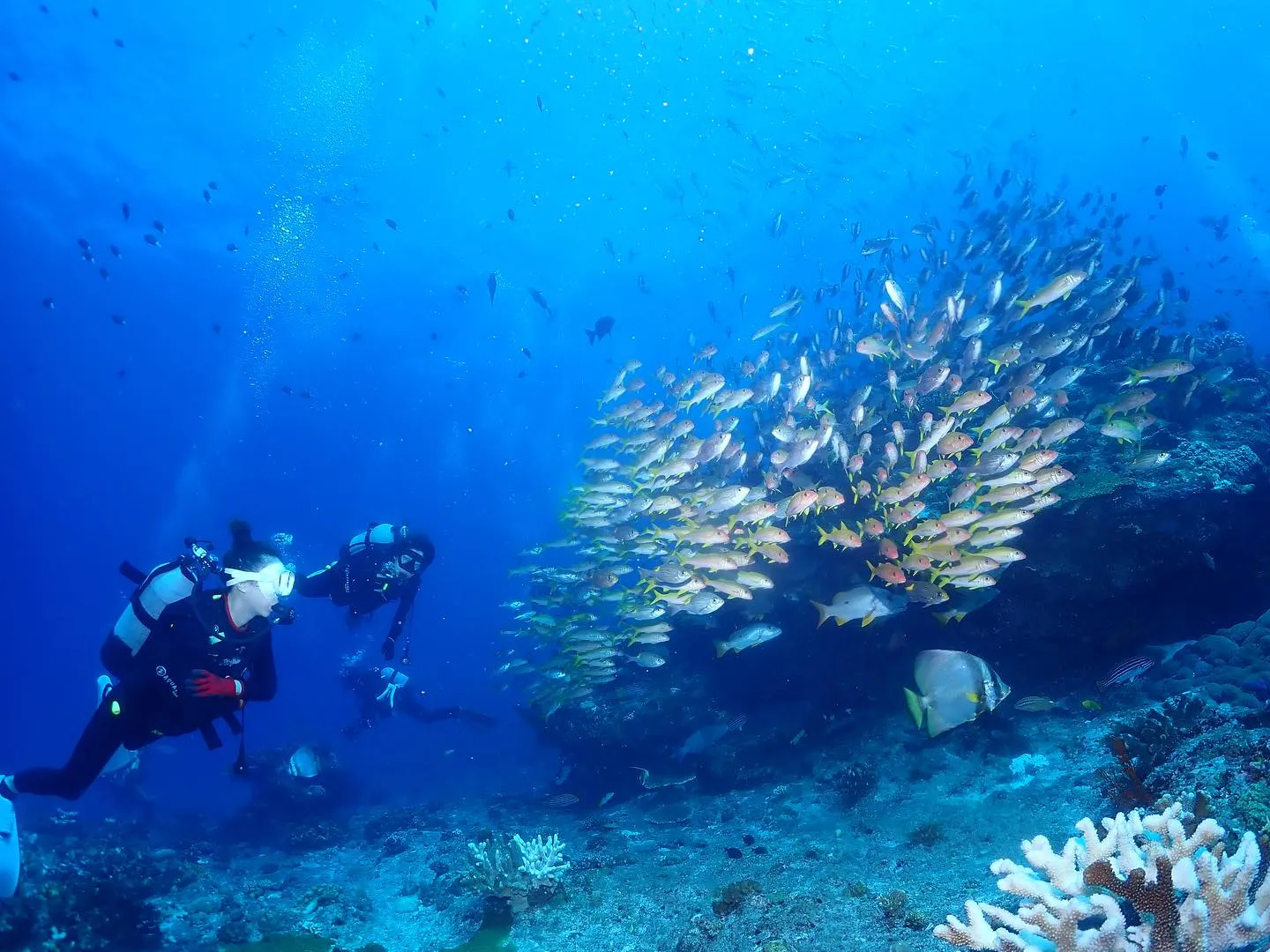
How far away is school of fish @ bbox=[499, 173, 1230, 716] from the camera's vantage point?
789 centimetres

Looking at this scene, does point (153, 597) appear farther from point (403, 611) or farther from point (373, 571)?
point (403, 611)

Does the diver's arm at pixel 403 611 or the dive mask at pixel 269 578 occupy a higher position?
the diver's arm at pixel 403 611

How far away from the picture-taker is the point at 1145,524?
841 centimetres

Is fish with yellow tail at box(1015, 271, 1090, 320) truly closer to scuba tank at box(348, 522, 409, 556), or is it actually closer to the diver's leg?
scuba tank at box(348, 522, 409, 556)

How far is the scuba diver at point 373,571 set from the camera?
997 cm

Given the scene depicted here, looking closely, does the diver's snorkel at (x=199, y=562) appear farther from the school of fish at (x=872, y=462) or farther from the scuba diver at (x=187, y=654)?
the school of fish at (x=872, y=462)

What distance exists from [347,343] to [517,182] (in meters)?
20.9

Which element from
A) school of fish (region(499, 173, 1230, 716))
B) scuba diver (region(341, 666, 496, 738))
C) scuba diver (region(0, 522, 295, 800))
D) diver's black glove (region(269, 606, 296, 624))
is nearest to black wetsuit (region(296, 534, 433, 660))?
school of fish (region(499, 173, 1230, 716))

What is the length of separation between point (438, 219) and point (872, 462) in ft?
121

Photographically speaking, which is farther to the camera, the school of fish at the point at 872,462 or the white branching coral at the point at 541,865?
the school of fish at the point at 872,462

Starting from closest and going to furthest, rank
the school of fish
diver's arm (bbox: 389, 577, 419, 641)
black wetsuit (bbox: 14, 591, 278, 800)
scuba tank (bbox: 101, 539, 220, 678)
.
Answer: black wetsuit (bbox: 14, 591, 278, 800) → scuba tank (bbox: 101, 539, 220, 678) → the school of fish → diver's arm (bbox: 389, 577, 419, 641)

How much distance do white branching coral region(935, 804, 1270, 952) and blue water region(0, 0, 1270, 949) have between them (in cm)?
1881

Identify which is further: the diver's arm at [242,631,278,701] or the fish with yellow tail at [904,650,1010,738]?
the diver's arm at [242,631,278,701]

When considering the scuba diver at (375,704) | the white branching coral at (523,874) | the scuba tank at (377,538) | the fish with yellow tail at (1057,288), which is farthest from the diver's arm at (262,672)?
the fish with yellow tail at (1057,288)
